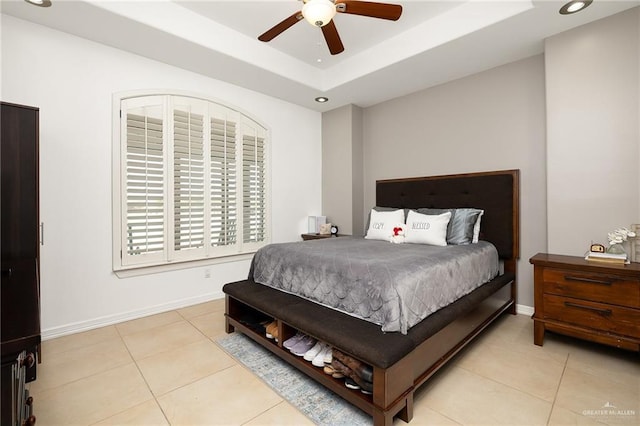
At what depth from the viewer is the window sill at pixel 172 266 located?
288 centimetres

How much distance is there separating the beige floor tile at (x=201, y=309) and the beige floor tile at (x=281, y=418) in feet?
5.56

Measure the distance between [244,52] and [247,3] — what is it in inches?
20.9

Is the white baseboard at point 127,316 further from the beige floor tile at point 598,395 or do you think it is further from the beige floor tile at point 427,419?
the beige floor tile at point 427,419

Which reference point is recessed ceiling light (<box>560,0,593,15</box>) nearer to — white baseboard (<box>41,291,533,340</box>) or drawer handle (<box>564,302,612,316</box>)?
drawer handle (<box>564,302,612,316</box>)

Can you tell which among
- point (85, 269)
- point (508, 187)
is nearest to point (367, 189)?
point (508, 187)

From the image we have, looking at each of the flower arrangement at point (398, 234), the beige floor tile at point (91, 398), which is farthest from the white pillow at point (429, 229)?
the beige floor tile at point (91, 398)

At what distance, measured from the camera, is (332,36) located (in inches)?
86.2

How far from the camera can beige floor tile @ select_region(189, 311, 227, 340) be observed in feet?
8.41

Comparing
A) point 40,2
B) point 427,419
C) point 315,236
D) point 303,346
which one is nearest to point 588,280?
point 427,419

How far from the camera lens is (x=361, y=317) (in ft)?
5.82

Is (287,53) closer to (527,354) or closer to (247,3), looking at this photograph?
(247,3)

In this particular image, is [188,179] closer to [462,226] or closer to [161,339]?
[161,339]

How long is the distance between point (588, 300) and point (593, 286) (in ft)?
0.37

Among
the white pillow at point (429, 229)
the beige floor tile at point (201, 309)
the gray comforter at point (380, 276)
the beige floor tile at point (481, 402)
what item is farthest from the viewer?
the beige floor tile at point (201, 309)
